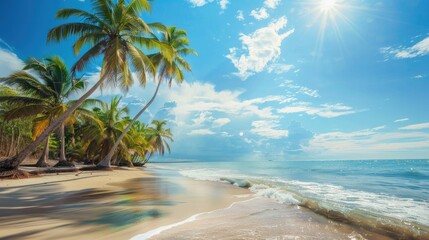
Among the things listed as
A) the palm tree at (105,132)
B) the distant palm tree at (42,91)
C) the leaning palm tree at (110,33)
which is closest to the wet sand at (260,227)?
the leaning palm tree at (110,33)

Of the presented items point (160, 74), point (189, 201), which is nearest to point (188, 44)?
point (160, 74)

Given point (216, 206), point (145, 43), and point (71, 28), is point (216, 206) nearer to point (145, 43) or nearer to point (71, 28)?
point (145, 43)

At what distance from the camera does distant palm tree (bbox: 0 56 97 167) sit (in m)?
13.9

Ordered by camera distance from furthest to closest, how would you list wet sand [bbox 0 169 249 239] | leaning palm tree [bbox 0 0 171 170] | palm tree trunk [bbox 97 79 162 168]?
1. palm tree trunk [bbox 97 79 162 168]
2. leaning palm tree [bbox 0 0 171 170]
3. wet sand [bbox 0 169 249 239]

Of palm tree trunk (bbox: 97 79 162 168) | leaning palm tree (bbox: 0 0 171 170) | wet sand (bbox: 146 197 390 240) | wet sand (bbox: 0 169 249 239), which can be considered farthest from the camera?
palm tree trunk (bbox: 97 79 162 168)

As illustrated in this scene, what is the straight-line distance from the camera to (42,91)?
1556cm

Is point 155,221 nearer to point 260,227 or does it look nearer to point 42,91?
point 260,227

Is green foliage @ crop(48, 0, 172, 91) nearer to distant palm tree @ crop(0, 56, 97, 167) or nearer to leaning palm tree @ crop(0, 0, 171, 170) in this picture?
leaning palm tree @ crop(0, 0, 171, 170)

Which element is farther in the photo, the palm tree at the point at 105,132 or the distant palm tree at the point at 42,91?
the palm tree at the point at 105,132

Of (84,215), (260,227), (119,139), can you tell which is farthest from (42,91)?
(260,227)

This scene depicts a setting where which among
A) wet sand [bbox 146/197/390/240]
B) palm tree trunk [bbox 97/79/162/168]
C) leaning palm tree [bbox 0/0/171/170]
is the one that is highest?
leaning palm tree [bbox 0/0/171/170]

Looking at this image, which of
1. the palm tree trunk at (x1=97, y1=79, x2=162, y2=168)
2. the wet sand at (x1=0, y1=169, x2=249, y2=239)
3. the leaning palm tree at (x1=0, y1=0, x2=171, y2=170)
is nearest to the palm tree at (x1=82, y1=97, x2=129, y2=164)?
the palm tree trunk at (x1=97, y1=79, x2=162, y2=168)

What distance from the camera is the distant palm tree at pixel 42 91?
45.5 feet

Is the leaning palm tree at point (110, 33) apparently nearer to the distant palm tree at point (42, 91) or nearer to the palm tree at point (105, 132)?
the distant palm tree at point (42, 91)
